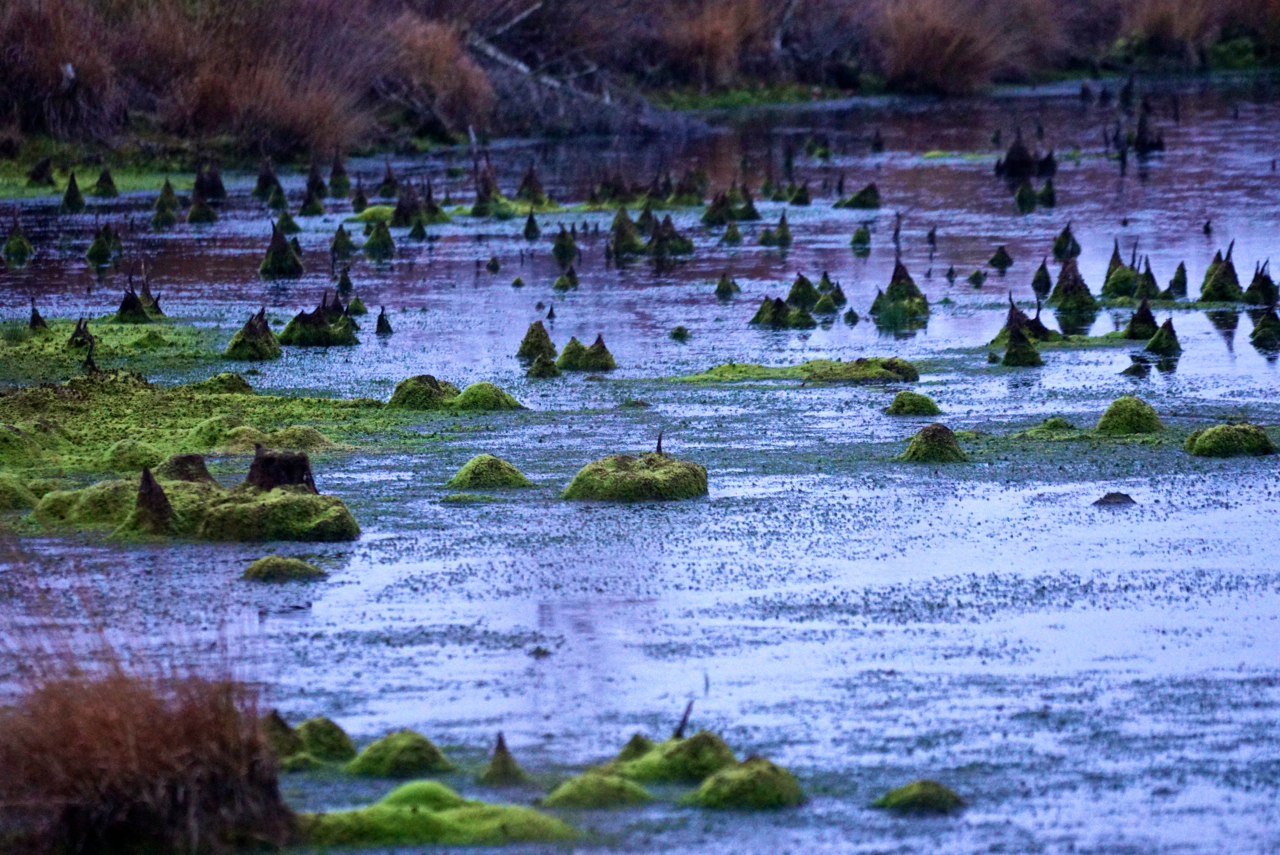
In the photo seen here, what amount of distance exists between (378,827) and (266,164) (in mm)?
23102

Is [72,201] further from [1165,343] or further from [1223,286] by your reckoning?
[1165,343]

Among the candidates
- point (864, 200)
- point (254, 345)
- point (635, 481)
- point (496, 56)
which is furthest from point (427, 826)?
point (496, 56)

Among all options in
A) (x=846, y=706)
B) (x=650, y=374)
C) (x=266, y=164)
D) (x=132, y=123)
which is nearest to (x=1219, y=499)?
(x=846, y=706)

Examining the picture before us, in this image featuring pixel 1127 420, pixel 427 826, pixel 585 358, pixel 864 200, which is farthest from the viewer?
pixel 864 200

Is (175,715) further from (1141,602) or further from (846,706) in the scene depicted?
(1141,602)

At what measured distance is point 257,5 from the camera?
1356 inches

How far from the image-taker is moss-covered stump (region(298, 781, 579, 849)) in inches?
213

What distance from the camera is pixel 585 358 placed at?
14.0 m

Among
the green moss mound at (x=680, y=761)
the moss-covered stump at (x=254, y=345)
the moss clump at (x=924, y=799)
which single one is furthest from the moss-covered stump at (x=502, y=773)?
the moss-covered stump at (x=254, y=345)

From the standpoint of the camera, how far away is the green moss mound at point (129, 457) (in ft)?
34.2

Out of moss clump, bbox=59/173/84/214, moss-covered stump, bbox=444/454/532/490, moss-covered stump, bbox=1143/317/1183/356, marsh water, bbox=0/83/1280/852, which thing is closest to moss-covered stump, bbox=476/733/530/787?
marsh water, bbox=0/83/1280/852

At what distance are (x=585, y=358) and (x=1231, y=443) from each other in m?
4.78

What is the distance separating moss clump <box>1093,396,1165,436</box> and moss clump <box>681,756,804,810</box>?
19.6 ft

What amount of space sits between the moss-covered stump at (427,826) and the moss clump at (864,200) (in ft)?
67.5
